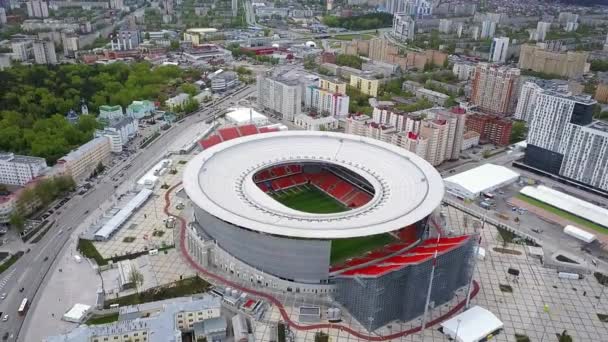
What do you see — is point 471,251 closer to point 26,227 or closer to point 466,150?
point 466,150

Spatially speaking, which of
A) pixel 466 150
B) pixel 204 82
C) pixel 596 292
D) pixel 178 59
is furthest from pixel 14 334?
pixel 178 59

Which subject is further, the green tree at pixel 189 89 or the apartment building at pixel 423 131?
the green tree at pixel 189 89

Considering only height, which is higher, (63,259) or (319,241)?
(319,241)

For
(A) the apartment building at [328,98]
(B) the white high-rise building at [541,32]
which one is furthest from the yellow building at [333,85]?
(B) the white high-rise building at [541,32]

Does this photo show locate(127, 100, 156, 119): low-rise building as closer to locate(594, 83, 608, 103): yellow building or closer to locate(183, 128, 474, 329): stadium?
locate(183, 128, 474, 329): stadium

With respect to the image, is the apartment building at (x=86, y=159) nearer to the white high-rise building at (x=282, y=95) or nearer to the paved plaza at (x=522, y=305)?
the white high-rise building at (x=282, y=95)
